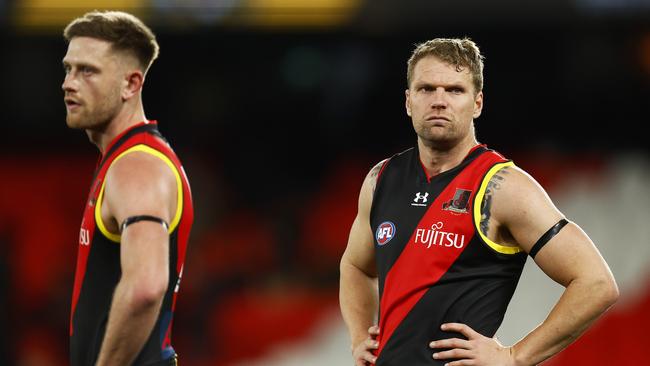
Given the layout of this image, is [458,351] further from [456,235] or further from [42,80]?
[42,80]

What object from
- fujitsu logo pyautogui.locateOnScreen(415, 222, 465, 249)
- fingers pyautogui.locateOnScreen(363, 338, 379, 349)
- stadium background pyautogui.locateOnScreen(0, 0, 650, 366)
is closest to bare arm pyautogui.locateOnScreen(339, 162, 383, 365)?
fingers pyautogui.locateOnScreen(363, 338, 379, 349)

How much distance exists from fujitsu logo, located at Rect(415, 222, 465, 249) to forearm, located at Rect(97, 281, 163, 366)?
0.97 metres

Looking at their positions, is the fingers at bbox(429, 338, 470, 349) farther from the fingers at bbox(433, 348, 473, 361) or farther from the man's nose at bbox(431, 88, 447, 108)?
the man's nose at bbox(431, 88, 447, 108)

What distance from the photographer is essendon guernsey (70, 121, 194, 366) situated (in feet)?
12.3

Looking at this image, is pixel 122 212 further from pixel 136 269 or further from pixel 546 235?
pixel 546 235

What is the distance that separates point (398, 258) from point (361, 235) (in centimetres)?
37

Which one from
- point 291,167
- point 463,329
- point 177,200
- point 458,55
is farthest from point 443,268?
point 291,167

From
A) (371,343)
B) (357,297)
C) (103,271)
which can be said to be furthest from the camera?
(357,297)

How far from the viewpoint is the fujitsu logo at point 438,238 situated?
3.62m

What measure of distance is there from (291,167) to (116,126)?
7.07m

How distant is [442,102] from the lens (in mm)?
3688

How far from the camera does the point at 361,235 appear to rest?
13.4 ft

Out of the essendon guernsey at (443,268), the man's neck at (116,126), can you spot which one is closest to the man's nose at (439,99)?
the essendon guernsey at (443,268)

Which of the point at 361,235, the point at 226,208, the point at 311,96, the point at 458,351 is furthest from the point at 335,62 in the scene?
the point at 458,351
